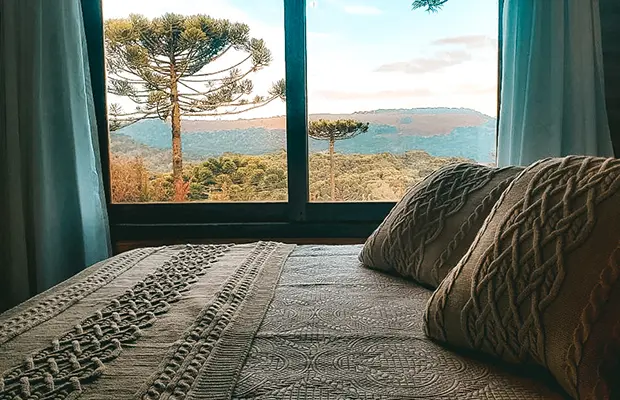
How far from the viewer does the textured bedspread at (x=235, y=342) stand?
0.77 meters

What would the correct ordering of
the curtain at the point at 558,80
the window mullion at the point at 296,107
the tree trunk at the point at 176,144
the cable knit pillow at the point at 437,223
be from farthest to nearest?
the tree trunk at the point at 176,144 → the window mullion at the point at 296,107 → the curtain at the point at 558,80 → the cable knit pillow at the point at 437,223

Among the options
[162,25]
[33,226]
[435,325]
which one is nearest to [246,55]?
[162,25]

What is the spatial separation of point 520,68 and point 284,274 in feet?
4.74

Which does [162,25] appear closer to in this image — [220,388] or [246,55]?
[246,55]

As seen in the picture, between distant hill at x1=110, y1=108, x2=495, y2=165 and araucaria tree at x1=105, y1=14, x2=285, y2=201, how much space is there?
0.06m

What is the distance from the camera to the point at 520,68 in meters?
2.26

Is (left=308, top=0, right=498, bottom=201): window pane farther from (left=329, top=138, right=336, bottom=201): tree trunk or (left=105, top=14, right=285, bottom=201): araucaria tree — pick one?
(left=105, top=14, right=285, bottom=201): araucaria tree

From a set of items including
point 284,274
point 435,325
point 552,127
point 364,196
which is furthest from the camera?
point 364,196

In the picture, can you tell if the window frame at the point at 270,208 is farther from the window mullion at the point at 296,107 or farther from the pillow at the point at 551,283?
the pillow at the point at 551,283

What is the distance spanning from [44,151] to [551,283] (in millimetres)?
2177

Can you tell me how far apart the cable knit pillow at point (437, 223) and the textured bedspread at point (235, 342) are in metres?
0.05

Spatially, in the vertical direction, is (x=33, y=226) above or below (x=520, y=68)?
below

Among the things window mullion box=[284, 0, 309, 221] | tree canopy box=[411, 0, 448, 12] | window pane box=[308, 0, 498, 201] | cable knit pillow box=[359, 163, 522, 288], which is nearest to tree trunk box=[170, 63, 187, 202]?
window mullion box=[284, 0, 309, 221]

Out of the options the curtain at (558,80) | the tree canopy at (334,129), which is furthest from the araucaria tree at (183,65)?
the curtain at (558,80)
